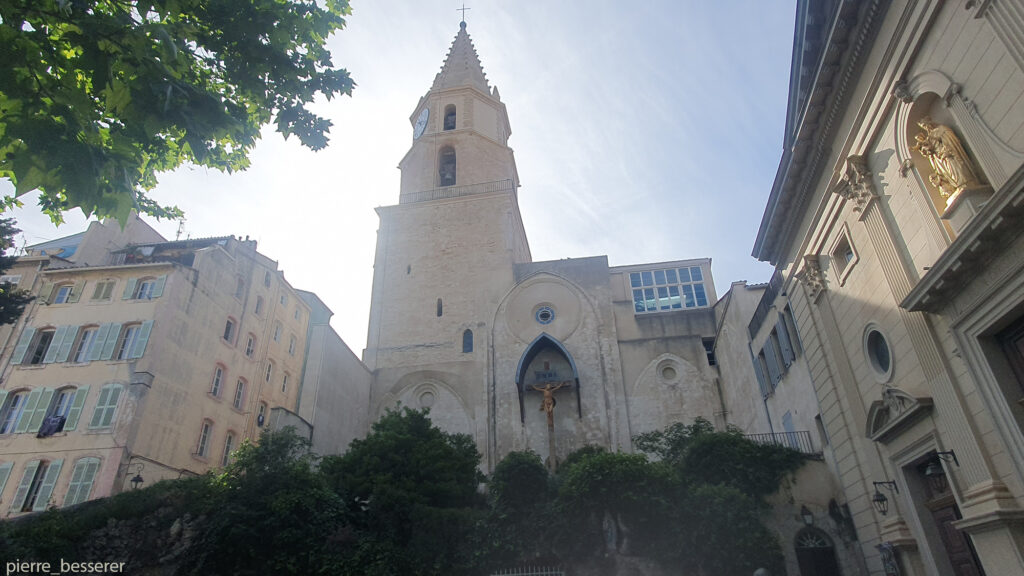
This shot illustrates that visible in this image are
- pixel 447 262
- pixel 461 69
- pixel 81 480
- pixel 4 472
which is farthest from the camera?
pixel 461 69

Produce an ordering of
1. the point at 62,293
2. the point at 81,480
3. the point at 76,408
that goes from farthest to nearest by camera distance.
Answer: the point at 62,293, the point at 76,408, the point at 81,480


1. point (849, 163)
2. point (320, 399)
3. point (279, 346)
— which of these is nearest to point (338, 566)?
point (320, 399)

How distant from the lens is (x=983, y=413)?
29.8 ft

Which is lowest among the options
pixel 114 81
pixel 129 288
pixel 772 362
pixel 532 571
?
pixel 532 571

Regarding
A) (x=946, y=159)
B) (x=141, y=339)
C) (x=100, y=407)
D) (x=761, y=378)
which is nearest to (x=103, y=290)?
(x=141, y=339)

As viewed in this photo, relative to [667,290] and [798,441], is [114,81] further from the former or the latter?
[667,290]

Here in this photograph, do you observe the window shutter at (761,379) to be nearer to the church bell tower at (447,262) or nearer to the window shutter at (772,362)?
the window shutter at (772,362)

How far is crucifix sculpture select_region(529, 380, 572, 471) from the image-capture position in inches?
954

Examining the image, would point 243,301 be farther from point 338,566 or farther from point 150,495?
point 338,566

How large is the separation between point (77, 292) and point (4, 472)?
262 inches

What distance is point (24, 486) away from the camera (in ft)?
60.4

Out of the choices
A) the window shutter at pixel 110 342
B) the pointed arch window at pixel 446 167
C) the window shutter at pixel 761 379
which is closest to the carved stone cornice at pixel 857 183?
the window shutter at pixel 761 379

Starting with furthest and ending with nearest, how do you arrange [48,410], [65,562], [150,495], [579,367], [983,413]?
1. [579,367]
2. [48,410]
3. [150,495]
4. [65,562]
5. [983,413]

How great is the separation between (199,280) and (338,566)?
45.3 feet
